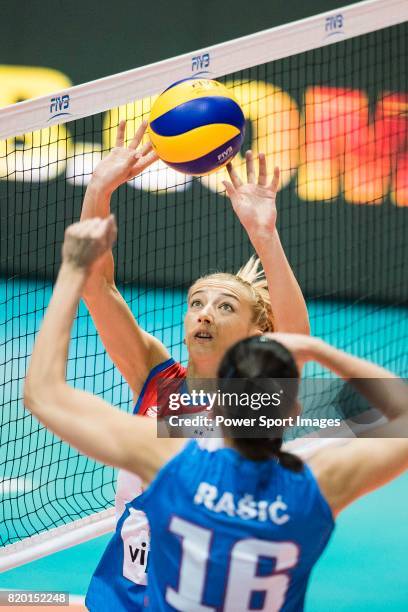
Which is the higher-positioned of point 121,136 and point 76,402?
point 121,136

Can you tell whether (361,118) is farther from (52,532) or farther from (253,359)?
(253,359)

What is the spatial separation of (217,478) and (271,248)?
1.30 meters

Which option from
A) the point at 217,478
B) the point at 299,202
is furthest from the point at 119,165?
the point at 299,202

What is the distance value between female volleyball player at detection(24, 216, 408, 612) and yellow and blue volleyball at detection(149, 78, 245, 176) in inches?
61.4

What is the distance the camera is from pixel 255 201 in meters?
3.49

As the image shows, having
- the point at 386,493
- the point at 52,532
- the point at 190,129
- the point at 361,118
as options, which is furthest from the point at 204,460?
the point at 361,118

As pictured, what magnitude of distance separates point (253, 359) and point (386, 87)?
9.93m

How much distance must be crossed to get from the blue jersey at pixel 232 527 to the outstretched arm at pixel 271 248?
108 cm

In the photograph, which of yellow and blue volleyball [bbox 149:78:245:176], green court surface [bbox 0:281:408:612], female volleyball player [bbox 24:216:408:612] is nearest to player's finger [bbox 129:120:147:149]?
yellow and blue volleyball [bbox 149:78:245:176]

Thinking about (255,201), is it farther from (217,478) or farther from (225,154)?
(217,478)

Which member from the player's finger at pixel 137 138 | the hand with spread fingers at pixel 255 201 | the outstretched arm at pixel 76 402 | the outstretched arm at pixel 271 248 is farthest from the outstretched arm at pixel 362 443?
the player's finger at pixel 137 138

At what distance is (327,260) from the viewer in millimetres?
11750

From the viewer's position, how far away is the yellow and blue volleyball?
3805mm

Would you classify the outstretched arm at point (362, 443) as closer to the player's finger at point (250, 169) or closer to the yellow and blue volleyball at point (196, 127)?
the player's finger at point (250, 169)
